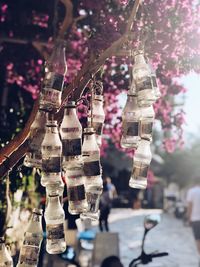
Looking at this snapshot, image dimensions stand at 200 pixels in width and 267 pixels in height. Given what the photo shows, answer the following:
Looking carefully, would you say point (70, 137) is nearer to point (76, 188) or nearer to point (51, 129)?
point (51, 129)

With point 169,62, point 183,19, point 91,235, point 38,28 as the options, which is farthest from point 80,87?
point 91,235

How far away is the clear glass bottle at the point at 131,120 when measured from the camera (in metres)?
3.13

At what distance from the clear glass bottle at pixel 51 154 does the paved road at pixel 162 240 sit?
16.8 feet

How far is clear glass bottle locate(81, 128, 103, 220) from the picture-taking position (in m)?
2.91

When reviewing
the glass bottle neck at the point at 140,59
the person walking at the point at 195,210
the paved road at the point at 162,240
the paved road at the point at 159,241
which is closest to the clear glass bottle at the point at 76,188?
the glass bottle neck at the point at 140,59

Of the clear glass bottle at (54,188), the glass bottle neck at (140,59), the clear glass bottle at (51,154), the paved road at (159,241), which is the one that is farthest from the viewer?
the paved road at (159,241)

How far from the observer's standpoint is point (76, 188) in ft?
9.29

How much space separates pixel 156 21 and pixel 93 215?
3059mm

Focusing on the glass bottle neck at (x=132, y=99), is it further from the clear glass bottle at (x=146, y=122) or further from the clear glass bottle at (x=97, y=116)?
the clear glass bottle at (x=97, y=116)

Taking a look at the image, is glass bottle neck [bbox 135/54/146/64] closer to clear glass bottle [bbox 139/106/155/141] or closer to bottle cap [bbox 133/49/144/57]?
bottle cap [bbox 133/49/144/57]

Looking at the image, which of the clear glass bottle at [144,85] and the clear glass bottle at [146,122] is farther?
the clear glass bottle at [146,122]

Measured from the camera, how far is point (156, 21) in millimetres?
5379

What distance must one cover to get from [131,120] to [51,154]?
0.71m

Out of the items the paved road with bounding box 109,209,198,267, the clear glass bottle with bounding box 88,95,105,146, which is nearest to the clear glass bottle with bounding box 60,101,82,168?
the clear glass bottle with bounding box 88,95,105,146
